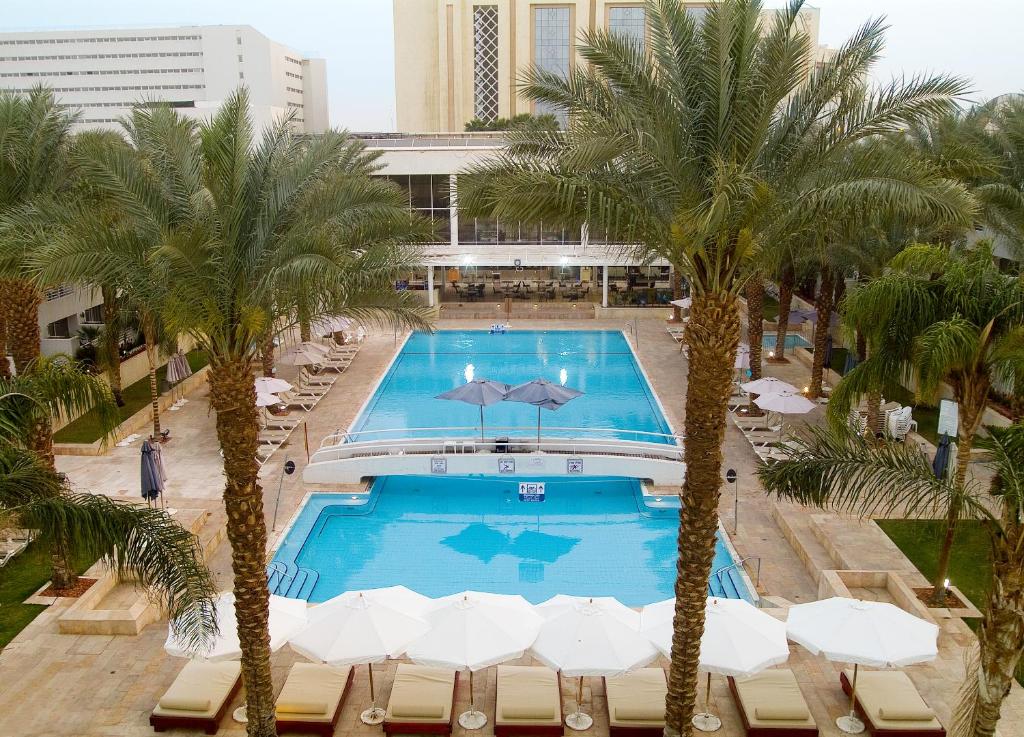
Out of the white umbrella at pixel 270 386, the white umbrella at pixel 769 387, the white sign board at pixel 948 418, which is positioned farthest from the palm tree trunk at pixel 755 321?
the white umbrella at pixel 270 386

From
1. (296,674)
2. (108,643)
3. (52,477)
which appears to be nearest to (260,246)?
(52,477)

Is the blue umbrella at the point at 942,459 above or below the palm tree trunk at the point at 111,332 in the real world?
below

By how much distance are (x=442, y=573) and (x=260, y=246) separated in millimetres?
7389

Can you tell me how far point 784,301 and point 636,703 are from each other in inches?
641

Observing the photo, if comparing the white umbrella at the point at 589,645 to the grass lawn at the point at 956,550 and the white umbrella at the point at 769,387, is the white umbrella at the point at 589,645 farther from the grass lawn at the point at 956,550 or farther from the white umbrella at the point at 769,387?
the white umbrella at the point at 769,387

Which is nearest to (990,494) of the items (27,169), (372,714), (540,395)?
(372,714)

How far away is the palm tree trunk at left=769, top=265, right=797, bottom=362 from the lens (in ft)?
71.1

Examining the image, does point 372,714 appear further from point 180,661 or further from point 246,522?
point 246,522

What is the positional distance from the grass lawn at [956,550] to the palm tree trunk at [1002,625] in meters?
5.00

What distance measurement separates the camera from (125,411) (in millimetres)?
19578

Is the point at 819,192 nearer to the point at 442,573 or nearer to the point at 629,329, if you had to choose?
the point at 442,573

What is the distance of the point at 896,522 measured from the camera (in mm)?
13672

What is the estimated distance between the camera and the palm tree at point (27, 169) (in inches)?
455

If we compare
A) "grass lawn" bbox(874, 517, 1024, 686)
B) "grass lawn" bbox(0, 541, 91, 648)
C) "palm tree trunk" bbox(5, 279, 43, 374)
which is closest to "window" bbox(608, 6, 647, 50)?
"grass lawn" bbox(874, 517, 1024, 686)
